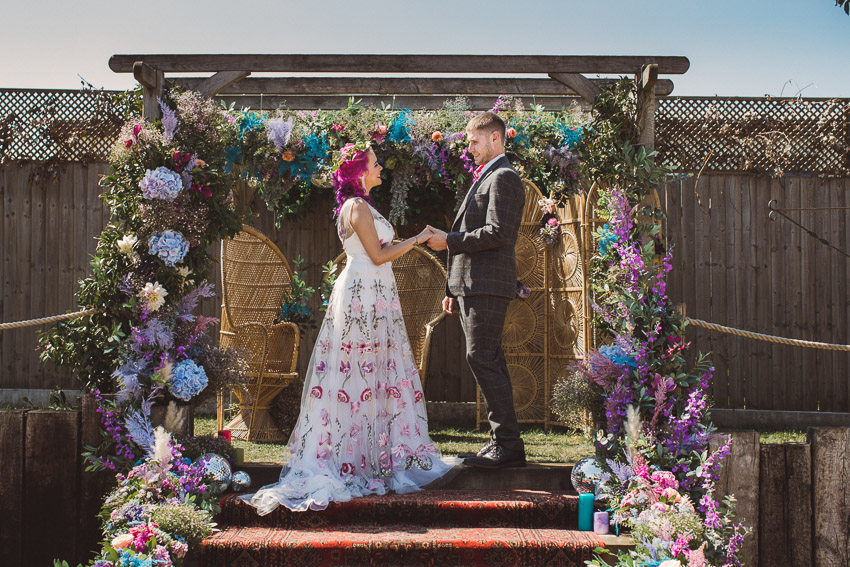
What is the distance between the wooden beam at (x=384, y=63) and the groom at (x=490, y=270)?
0.41 meters

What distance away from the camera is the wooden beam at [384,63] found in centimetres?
423

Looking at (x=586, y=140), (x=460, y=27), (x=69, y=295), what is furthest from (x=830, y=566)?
(x=69, y=295)

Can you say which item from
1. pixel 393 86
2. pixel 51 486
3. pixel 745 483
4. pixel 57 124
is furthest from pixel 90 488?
pixel 57 124

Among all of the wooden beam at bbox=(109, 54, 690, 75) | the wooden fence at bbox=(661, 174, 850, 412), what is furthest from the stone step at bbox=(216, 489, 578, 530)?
the wooden fence at bbox=(661, 174, 850, 412)

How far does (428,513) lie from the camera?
3.64 meters

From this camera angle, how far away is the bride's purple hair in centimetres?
417

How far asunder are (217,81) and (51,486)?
7.67 feet

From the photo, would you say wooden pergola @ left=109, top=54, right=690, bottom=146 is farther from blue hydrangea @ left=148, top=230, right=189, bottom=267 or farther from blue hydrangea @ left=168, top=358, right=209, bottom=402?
blue hydrangea @ left=168, top=358, right=209, bottom=402

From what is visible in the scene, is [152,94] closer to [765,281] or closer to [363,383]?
[363,383]

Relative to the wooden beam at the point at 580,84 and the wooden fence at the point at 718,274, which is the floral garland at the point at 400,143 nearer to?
the wooden beam at the point at 580,84

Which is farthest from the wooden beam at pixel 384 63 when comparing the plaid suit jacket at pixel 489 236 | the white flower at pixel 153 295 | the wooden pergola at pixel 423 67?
the white flower at pixel 153 295

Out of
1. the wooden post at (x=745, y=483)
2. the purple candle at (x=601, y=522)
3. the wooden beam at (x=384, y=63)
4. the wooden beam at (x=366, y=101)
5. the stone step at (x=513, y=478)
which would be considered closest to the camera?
the purple candle at (x=601, y=522)

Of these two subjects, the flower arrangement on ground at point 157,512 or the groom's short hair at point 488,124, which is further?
the groom's short hair at point 488,124

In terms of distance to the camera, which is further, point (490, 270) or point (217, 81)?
point (217, 81)
